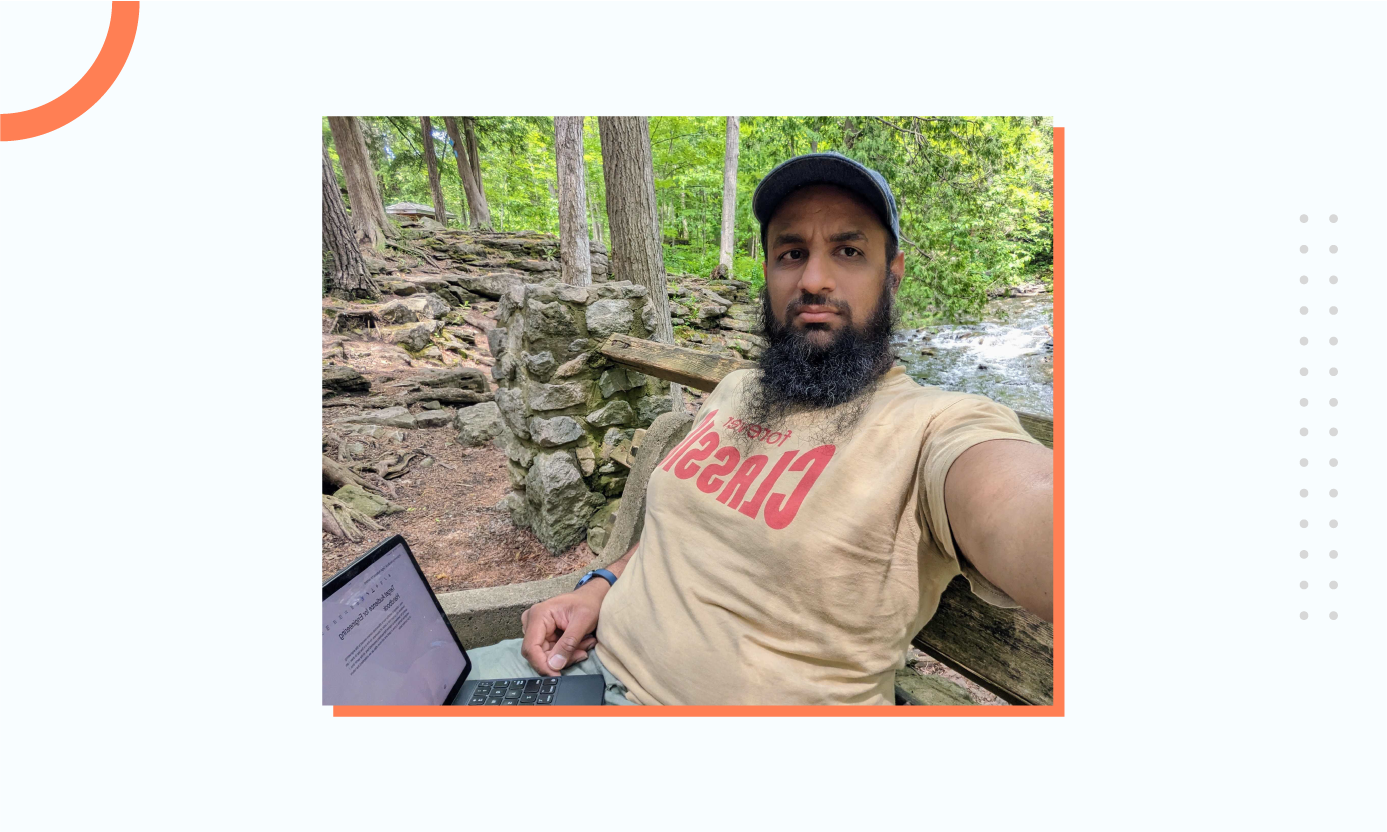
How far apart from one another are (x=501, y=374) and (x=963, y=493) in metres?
2.55

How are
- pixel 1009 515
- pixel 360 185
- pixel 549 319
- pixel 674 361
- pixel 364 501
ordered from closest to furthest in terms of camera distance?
pixel 1009 515 → pixel 674 361 → pixel 360 185 → pixel 549 319 → pixel 364 501

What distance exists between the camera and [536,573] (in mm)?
2602

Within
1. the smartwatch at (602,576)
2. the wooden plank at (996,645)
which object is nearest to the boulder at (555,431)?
the smartwatch at (602,576)

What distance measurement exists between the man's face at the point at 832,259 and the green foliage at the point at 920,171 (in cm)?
10

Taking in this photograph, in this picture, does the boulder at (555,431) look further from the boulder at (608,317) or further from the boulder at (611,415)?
the boulder at (608,317)

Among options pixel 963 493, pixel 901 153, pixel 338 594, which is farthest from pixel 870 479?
pixel 338 594

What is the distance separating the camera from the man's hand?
1.20 m

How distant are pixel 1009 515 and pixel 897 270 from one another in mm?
646

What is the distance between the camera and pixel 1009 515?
2.27 ft

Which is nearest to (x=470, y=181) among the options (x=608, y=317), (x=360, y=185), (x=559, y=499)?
(x=360, y=185)

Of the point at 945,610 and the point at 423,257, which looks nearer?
the point at 945,610

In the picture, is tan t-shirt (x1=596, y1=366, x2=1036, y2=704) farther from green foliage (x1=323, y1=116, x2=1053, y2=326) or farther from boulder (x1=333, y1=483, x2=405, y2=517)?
boulder (x1=333, y1=483, x2=405, y2=517)

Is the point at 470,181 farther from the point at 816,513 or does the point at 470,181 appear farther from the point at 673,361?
the point at 816,513
